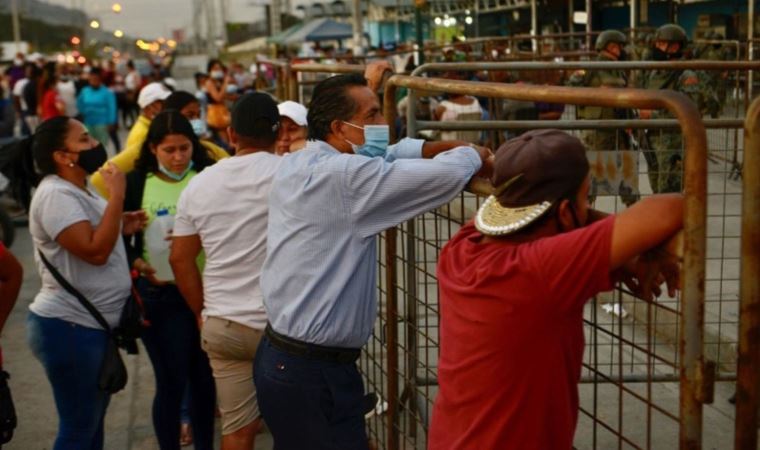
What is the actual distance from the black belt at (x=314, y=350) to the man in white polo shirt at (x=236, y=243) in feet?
2.67

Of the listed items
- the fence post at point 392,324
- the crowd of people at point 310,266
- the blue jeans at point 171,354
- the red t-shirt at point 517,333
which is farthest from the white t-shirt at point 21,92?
the red t-shirt at point 517,333

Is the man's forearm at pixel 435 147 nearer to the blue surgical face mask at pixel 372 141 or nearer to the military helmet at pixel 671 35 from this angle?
the blue surgical face mask at pixel 372 141

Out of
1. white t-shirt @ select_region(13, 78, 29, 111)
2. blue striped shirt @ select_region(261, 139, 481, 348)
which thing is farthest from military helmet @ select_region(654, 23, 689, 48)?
white t-shirt @ select_region(13, 78, 29, 111)

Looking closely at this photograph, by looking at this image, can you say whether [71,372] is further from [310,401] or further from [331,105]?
[331,105]

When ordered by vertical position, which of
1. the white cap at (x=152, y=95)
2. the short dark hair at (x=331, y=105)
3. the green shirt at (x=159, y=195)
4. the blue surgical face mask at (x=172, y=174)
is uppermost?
the short dark hair at (x=331, y=105)

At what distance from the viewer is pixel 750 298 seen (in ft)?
6.44

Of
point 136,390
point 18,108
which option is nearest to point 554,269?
point 136,390

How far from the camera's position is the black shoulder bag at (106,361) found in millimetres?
4270

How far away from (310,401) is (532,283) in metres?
1.31

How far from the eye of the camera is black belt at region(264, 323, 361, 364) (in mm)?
3215

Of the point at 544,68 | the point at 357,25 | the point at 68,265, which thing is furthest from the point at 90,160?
the point at 357,25

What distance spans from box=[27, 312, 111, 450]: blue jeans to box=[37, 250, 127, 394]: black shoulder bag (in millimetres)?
32

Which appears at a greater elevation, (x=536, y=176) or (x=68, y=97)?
(x=536, y=176)

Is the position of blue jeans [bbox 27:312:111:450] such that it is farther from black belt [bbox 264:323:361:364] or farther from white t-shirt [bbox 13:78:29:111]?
white t-shirt [bbox 13:78:29:111]
